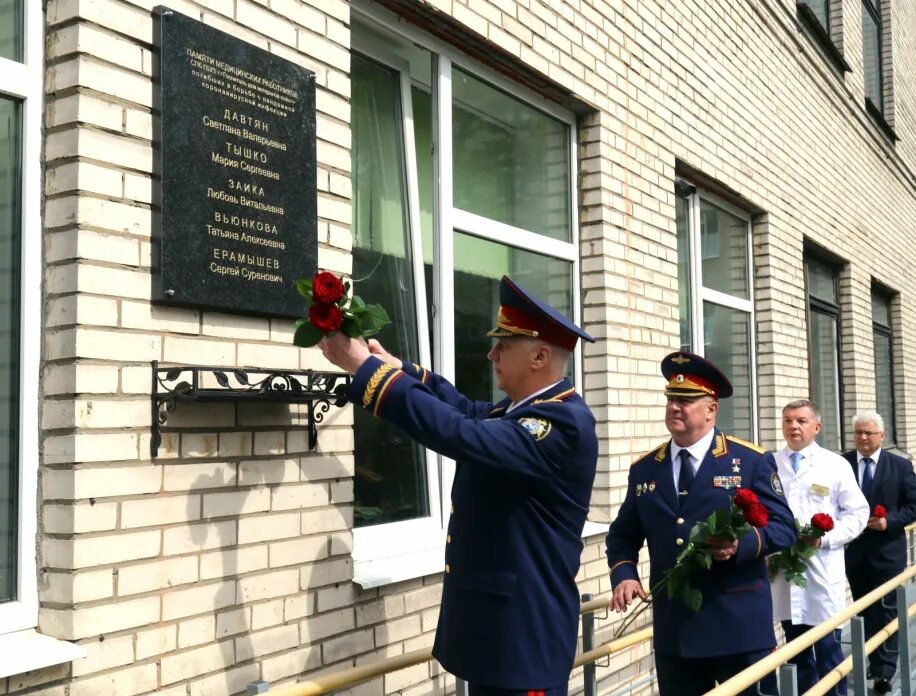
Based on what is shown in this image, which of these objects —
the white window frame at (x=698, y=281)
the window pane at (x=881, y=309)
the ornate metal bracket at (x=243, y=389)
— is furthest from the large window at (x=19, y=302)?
the window pane at (x=881, y=309)

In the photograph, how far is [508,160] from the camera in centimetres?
492

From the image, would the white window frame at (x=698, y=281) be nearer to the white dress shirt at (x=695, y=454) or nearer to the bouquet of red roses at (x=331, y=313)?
the white dress shirt at (x=695, y=454)

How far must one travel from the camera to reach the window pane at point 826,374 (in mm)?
9438

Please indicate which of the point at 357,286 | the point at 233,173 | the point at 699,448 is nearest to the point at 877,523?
the point at 699,448

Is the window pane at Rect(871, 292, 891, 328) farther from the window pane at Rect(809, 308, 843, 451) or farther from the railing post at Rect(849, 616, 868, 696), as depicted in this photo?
the railing post at Rect(849, 616, 868, 696)

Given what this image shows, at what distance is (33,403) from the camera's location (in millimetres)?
2584

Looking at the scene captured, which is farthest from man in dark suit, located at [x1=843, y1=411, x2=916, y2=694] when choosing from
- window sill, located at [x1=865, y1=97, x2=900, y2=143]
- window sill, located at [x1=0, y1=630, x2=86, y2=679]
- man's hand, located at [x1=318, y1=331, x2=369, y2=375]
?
window sill, located at [x1=865, y1=97, x2=900, y2=143]

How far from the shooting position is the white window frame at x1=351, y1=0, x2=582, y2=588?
3740 millimetres

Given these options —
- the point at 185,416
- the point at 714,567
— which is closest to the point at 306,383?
the point at 185,416

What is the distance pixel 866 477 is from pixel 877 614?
856mm

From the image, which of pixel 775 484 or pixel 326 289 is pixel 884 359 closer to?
pixel 775 484

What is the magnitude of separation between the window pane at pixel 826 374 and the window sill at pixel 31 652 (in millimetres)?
7825

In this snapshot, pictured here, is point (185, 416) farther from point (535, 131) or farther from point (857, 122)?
point (857, 122)

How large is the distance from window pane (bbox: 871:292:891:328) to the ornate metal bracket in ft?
32.2
